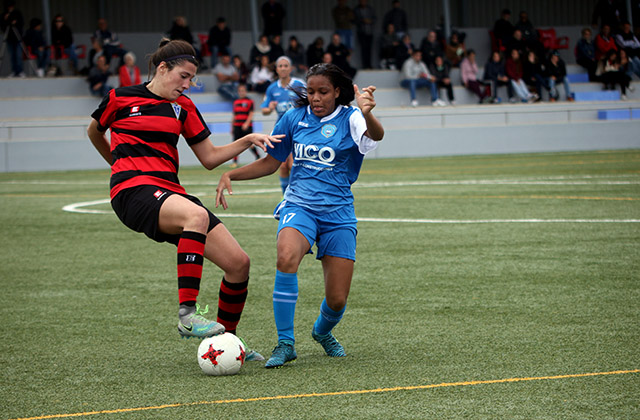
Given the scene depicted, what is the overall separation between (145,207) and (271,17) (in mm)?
23519

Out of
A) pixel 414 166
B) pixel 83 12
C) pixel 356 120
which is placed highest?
pixel 83 12

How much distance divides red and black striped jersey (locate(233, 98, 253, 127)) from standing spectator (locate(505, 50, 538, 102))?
9968 mm

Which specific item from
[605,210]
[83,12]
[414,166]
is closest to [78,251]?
[605,210]

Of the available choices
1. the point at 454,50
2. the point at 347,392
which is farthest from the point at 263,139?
the point at 454,50

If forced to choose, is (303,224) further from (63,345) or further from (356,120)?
(63,345)

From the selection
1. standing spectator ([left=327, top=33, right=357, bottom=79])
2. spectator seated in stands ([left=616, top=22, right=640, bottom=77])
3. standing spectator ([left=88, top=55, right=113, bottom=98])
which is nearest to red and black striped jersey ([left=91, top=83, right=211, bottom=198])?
standing spectator ([left=88, top=55, right=113, bottom=98])

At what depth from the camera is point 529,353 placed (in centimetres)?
486

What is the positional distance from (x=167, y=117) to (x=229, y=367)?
1544 millimetres

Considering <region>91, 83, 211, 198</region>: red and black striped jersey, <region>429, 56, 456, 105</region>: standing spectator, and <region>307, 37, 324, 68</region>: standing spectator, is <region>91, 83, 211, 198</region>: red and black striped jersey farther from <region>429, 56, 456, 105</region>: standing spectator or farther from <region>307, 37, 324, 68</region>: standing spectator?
<region>429, 56, 456, 105</region>: standing spectator

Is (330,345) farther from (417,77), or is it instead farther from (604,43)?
(604,43)

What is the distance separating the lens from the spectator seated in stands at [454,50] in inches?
1131

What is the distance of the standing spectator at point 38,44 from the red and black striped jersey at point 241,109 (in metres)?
7.39

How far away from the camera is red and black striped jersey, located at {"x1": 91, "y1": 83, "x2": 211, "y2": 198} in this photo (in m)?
4.98

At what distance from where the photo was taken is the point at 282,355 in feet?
15.6
